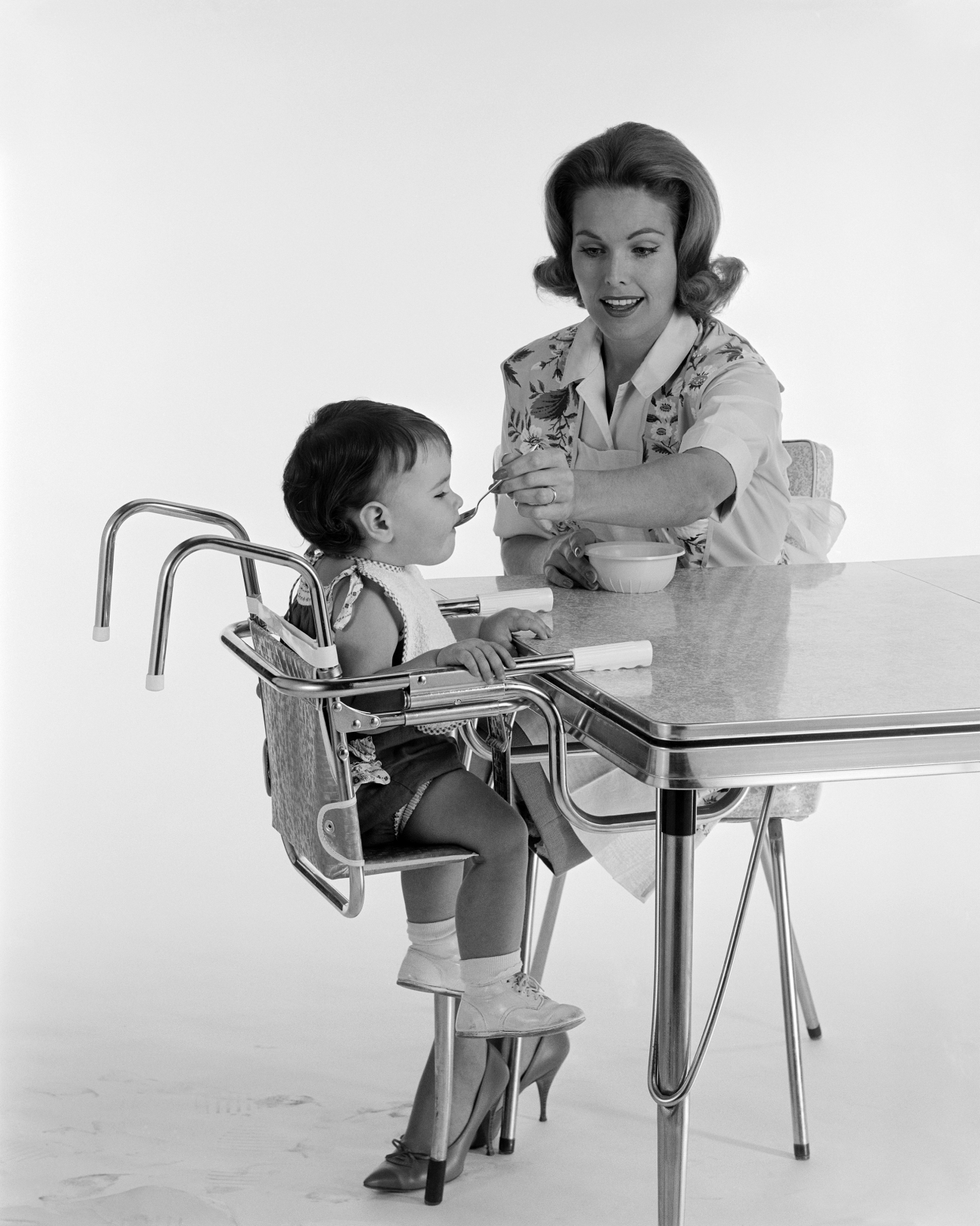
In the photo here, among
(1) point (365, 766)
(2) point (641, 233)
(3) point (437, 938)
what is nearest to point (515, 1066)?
(3) point (437, 938)

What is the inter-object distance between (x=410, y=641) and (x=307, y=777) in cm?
25

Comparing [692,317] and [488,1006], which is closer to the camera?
Answer: [488,1006]

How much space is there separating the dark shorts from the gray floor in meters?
0.58

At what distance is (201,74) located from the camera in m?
5.05

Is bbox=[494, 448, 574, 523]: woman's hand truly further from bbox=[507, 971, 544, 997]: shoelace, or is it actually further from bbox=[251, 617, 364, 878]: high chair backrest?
bbox=[507, 971, 544, 997]: shoelace

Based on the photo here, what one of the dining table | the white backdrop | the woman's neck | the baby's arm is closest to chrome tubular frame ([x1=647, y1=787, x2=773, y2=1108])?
the dining table

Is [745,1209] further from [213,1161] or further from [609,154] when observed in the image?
[609,154]

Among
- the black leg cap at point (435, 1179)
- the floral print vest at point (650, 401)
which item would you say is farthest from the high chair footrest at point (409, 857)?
the floral print vest at point (650, 401)

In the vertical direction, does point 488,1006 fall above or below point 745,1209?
above

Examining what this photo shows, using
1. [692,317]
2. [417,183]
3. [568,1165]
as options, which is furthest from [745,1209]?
[417,183]

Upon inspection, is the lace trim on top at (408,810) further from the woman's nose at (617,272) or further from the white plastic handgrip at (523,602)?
the woman's nose at (617,272)

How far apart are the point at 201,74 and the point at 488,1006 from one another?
3.99m

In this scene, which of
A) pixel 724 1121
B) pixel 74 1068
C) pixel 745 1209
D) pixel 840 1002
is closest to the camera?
pixel 745 1209

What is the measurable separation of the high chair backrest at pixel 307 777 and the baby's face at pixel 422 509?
0.23 m
